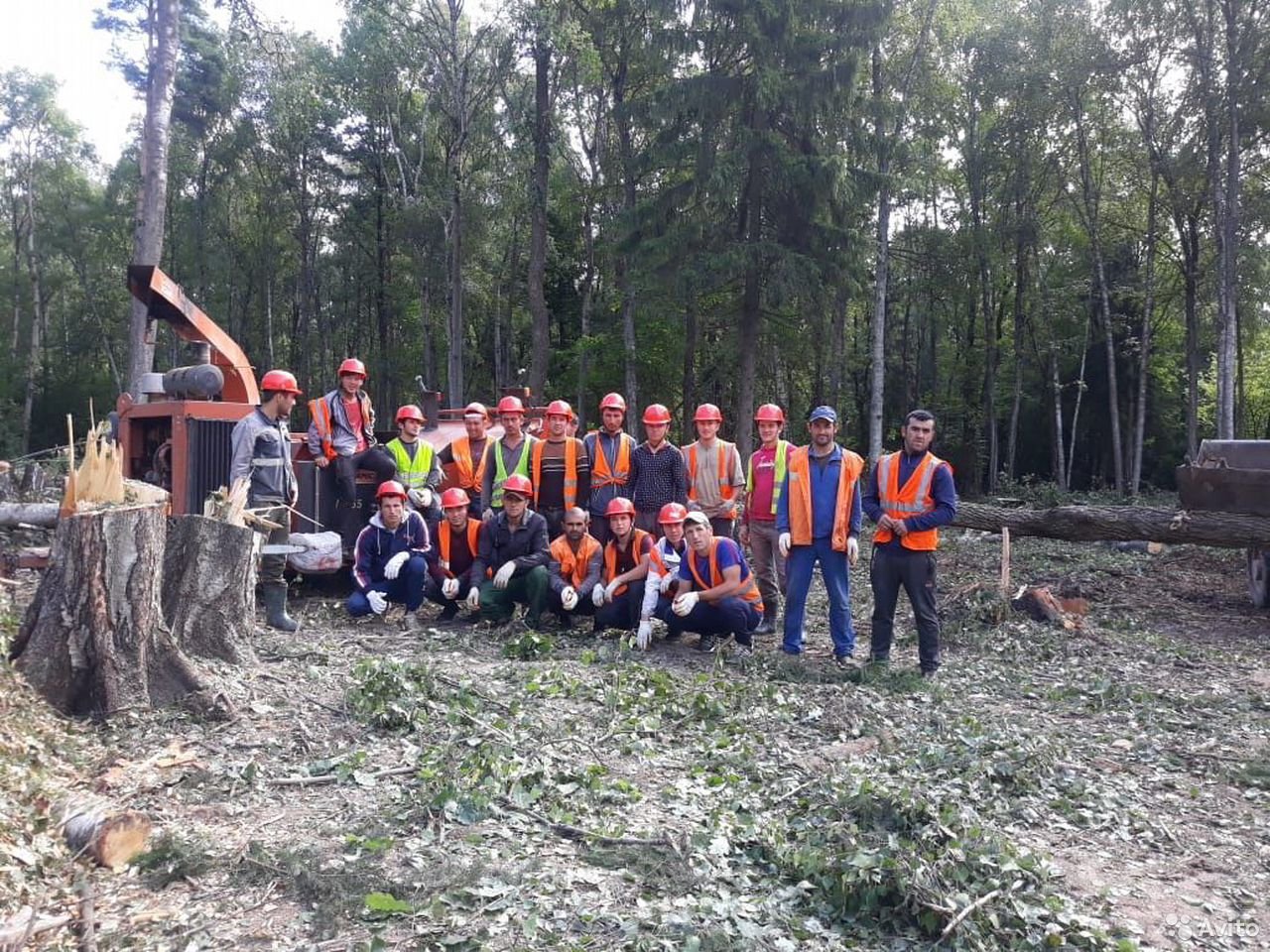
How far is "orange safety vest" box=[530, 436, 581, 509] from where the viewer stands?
780 cm

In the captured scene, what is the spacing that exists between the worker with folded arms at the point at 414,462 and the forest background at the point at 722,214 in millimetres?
A: 5738

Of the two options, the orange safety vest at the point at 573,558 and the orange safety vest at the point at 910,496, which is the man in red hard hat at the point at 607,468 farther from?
the orange safety vest at the point at 910,496

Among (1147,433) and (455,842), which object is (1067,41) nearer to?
(1147,433)

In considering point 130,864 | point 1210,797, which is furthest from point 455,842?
point 1210,797

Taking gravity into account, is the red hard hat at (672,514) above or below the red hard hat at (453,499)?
below

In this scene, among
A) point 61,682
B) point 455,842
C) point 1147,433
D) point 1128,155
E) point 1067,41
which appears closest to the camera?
point 455,842

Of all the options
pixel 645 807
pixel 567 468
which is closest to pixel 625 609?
pixel 567 468

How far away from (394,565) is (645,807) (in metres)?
3.89

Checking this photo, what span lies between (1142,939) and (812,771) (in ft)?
5.16

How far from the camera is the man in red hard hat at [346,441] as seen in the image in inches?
306

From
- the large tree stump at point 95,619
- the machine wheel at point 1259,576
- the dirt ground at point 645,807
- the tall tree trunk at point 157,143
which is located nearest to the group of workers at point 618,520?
the dirt ground at point 645,807

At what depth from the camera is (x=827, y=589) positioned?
6.77 m

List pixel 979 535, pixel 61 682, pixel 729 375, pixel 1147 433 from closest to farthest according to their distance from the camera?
pixel 61 682, pixel 979 535, pixel 729 375, pixel 1147 433

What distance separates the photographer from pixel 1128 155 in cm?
2184
